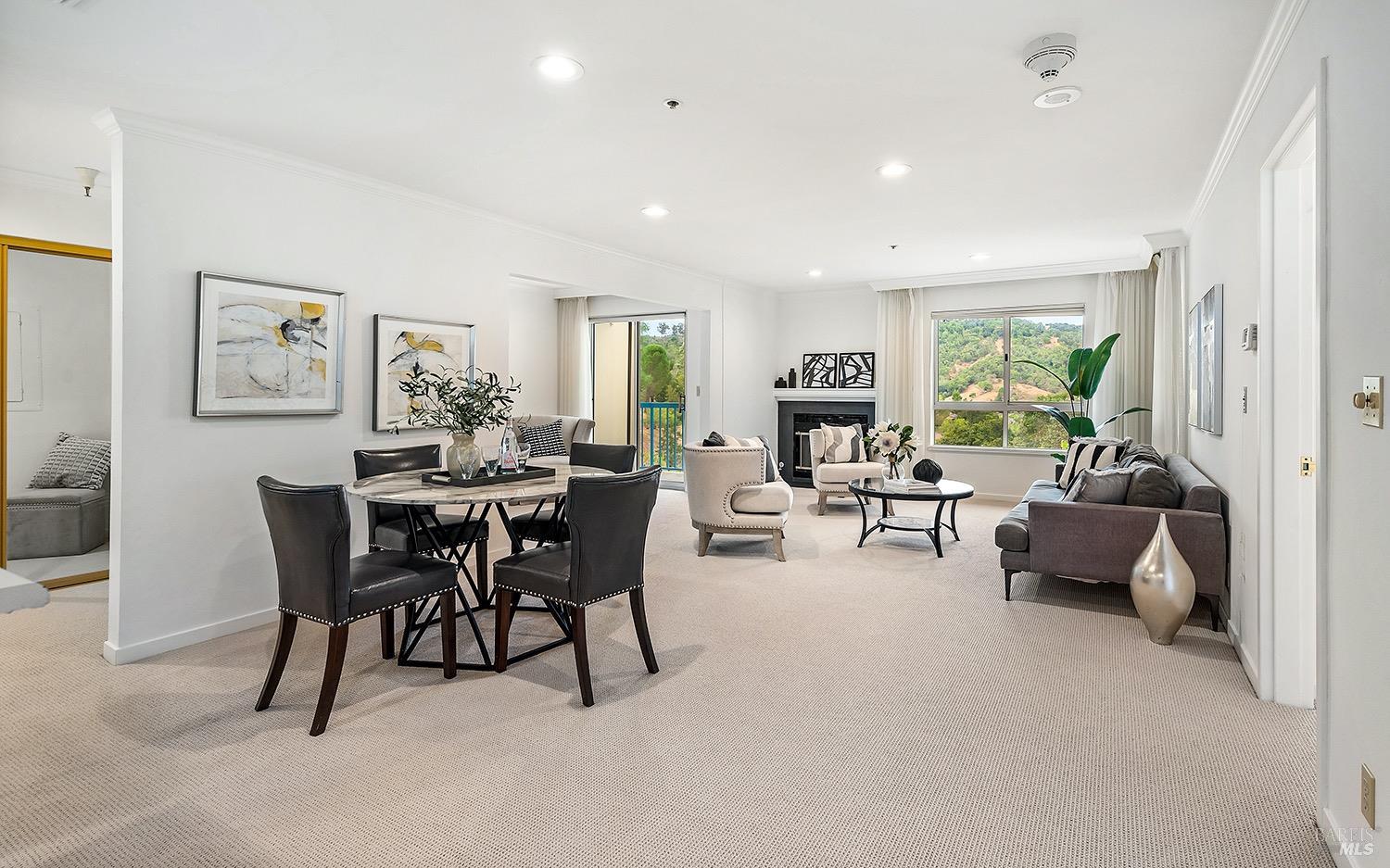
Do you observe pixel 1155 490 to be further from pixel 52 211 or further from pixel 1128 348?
pixel 52 211

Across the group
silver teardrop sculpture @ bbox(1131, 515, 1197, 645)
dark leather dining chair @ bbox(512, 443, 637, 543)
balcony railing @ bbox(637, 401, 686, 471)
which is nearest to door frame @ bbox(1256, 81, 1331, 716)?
silver teardrop sculpture @ bbox(1131, 515, 1197, 645)

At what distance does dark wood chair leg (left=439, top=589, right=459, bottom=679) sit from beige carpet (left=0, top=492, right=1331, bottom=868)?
0.07 metres

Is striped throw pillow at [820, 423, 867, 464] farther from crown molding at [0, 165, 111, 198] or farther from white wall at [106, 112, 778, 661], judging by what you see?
crown molding at [0, 165, 111, 198]

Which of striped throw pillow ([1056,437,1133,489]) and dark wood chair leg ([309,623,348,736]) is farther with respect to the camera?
striped throw pillow ([1056,437,1133,489])

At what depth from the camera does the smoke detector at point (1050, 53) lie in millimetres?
2529

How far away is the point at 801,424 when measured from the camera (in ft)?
29.5

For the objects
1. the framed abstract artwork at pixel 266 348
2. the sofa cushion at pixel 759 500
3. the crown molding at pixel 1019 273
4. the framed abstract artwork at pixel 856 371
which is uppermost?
Result: the crown molding at pixel 1019 273

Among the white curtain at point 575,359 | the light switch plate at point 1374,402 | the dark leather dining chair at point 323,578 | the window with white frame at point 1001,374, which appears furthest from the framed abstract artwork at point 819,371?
the light switch plate at point 1374,402

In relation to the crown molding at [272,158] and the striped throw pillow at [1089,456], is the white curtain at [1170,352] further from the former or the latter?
the crown molding at [272,158]

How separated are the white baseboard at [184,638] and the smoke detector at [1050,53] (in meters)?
3.86

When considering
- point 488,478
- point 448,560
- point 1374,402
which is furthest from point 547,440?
point 1374,402

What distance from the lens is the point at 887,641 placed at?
11.4 ft

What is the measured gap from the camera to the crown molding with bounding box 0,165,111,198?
414 cm

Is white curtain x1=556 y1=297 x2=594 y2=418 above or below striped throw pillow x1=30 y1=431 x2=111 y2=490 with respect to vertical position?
above
